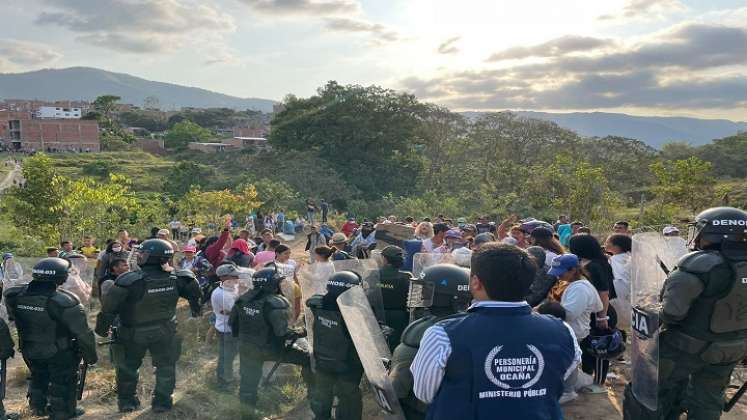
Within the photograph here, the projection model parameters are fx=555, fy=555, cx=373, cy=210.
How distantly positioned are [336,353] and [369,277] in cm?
83

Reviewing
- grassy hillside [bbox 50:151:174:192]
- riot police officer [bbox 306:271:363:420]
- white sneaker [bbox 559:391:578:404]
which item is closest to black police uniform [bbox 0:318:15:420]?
riot police officer [bbox 306:271:363:420]

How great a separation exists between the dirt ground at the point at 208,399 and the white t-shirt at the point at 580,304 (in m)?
0.94

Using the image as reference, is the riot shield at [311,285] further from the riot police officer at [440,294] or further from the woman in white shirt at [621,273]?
the woman in white shirt at [621,273]

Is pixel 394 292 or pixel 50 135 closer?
pixel 394 292

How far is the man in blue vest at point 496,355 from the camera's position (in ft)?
7.59

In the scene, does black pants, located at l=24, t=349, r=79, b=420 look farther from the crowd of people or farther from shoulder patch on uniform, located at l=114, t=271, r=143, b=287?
shoulder patch on uniform, located at l=114, t=271, r=143, b=287

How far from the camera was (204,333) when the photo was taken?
9.25 metres

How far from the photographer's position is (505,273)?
2408 millimetres

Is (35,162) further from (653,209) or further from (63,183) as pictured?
(653,209)

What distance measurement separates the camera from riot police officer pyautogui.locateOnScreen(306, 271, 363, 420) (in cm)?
486

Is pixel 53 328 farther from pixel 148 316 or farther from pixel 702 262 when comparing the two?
pixel 702 262

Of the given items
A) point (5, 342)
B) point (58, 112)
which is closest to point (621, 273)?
point (5, 342)

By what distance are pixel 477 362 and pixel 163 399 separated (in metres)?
5.00

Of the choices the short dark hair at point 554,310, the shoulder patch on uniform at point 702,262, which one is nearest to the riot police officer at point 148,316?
the short dark hair at point 554,310
